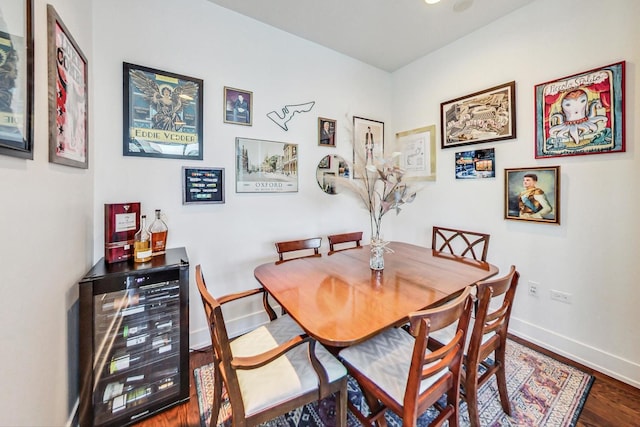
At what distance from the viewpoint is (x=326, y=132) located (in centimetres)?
287

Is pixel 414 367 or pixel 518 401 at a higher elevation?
pixel 414 367

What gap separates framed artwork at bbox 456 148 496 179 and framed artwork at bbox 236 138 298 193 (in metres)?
1.75

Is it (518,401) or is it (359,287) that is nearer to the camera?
(359,287)

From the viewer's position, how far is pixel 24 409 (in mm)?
949

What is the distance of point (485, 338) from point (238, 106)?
2491 mm

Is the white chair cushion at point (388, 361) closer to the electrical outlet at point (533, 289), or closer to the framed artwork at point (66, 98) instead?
the electrical outlet at point (533, 289)

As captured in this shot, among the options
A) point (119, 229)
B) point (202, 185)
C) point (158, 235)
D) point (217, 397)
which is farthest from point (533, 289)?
point (119, 229)

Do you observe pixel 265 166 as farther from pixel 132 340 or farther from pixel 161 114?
pixel 132 340

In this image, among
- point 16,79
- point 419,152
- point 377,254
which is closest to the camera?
point 16,79

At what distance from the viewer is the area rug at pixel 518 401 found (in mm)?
1479

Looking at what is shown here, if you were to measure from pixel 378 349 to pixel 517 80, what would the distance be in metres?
2.58

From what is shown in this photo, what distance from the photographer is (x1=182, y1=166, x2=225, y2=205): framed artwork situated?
6.75 ft

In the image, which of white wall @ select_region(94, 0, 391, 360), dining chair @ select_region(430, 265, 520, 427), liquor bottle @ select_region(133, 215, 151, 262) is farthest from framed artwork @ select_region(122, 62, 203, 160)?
dining chair @ select_region(430, 265, 520, 427)

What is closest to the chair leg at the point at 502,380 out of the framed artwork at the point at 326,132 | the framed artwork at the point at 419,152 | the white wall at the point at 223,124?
the white wall at the point at 223,124
